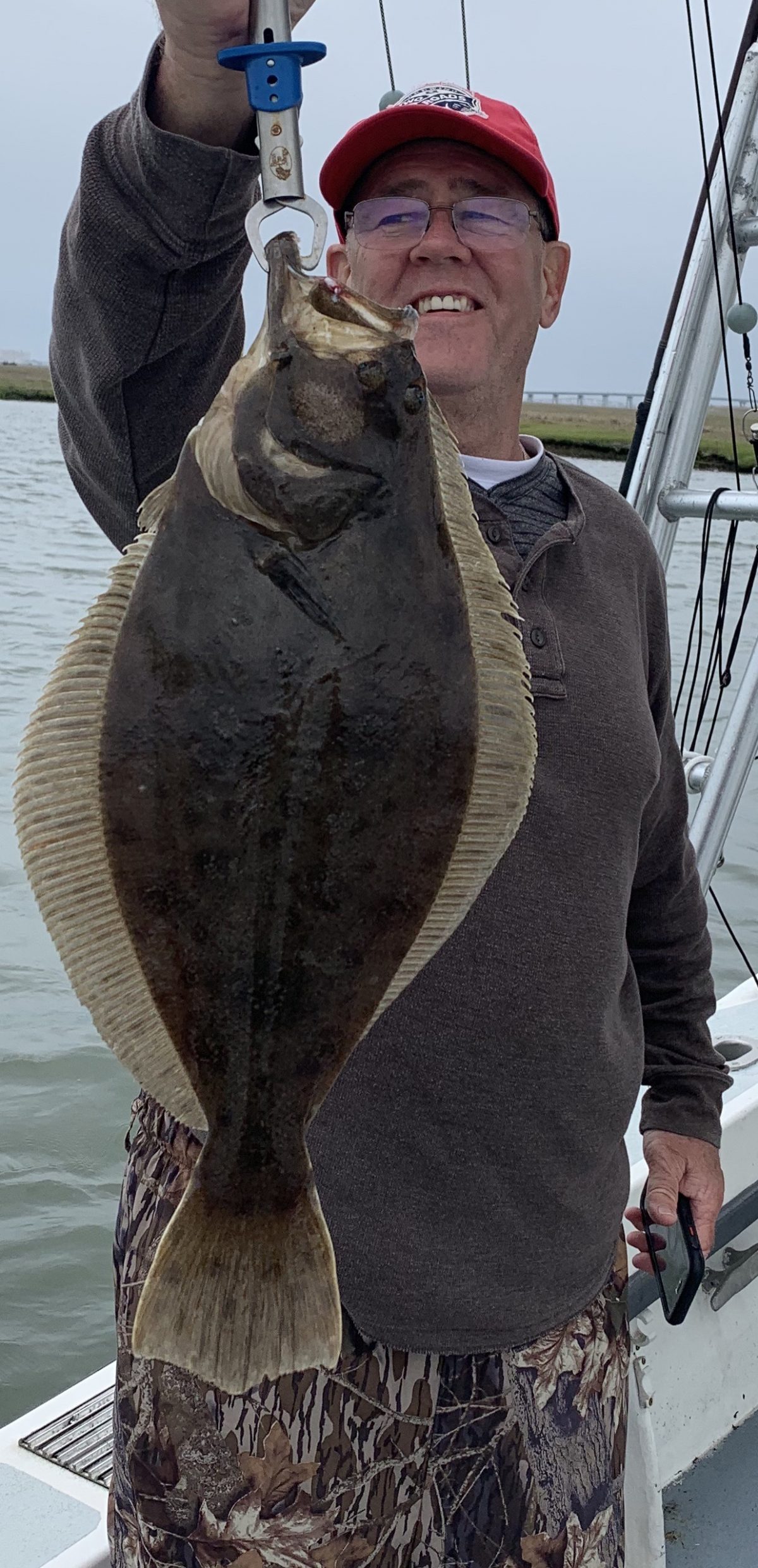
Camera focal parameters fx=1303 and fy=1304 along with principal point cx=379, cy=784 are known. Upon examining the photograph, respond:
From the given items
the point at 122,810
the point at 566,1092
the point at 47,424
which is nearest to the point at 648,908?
the point at 566,1092

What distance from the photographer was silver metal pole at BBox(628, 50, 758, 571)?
2996 millimetres

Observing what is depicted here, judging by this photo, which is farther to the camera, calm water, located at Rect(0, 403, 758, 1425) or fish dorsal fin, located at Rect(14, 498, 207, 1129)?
calm water, located at Rect(0, 403, 758, 1425)

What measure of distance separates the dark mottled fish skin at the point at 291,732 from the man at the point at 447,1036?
17.8 inches

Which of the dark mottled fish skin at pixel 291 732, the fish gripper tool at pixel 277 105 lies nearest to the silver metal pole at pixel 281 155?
the fish gripper tool at pixel 277 105

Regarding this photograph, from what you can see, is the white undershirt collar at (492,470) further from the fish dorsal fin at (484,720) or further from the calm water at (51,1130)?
the calm water at (51,1130)

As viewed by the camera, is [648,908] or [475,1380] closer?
[475,1380]

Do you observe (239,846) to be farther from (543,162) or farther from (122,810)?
(543,162)

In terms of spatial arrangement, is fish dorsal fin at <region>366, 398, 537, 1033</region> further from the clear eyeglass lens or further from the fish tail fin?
the clear eyeglass lens

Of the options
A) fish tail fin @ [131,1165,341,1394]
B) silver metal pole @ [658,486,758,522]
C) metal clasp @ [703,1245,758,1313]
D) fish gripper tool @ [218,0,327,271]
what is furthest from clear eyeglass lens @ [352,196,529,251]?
metal clasp @ [703,1245,758,1313]

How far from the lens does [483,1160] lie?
1769 millimetres

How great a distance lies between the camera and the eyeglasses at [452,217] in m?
1.92

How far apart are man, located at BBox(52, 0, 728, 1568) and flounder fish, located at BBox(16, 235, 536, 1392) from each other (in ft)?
1.30

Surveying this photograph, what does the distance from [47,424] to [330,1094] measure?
53540 mm

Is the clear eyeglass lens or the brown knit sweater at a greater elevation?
the clear eyeglass lens
